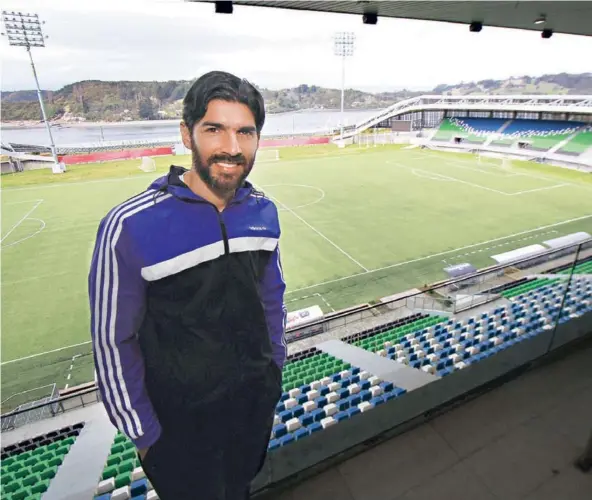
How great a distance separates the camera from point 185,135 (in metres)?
0.87

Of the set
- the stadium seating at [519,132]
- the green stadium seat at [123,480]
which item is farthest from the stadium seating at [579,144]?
the green stadium seat at [123,480]

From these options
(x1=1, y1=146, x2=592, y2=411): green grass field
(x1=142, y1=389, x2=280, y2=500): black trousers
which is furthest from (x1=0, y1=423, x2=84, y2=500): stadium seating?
(x1=142, y1=389, x2=280, y2=500): black trousers

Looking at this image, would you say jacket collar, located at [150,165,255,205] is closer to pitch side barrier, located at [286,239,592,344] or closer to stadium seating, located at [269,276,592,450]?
stadium seating, located at [269,276,592,450]

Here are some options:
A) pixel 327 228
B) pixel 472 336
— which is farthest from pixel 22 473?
pixel 327 228

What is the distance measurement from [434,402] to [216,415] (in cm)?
102

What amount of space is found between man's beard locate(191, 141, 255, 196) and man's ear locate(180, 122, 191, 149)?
0.9 inches

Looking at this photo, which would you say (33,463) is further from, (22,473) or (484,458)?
(484,458)

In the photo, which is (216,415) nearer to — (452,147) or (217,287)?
(217,287)

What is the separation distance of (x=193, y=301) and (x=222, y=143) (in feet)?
1.15

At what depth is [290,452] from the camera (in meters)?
1.36

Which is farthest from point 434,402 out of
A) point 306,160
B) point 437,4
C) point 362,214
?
point 306,160

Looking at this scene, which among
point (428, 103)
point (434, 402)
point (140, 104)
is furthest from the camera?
point (428, 103)

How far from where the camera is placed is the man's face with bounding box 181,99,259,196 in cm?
82

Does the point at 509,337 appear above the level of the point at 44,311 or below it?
above
